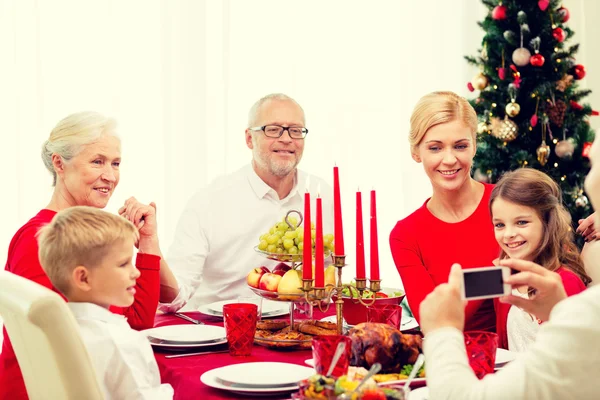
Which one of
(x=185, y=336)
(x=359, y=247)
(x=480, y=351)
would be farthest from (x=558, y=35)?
(x=480, y=351)

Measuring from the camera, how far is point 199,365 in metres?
1.84

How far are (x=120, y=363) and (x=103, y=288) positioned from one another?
20 centimetres

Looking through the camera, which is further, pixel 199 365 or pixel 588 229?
pixel 588 229

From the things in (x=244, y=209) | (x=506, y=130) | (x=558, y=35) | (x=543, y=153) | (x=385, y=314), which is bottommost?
(x=385, y=314)

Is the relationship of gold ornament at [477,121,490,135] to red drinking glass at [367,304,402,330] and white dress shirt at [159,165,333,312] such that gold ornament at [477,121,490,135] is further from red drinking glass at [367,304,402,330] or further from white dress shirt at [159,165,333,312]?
red drinking glass at [367,304,402,330]

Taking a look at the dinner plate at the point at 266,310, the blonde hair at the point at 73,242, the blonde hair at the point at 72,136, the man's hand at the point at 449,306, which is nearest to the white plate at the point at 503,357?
the man's hand at the point at 449,306

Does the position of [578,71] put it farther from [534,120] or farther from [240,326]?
[240,326]

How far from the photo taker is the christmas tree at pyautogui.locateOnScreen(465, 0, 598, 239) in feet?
14.7

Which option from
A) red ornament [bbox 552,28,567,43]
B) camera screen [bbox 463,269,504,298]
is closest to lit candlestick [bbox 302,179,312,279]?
camera screen [bbox 463,269,504,298]

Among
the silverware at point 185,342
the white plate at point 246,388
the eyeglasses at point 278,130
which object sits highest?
the eyeglasses at point 278,130

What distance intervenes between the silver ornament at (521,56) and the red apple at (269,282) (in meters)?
3.00

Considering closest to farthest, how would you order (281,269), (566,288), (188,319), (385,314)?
1. (385,314)
2. (566,288)
3. (281,269)
4. (188,319)

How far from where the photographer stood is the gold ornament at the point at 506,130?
14.6 feet

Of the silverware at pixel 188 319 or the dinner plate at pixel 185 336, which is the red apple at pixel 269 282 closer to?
the dinner plate at pixel 185 336
